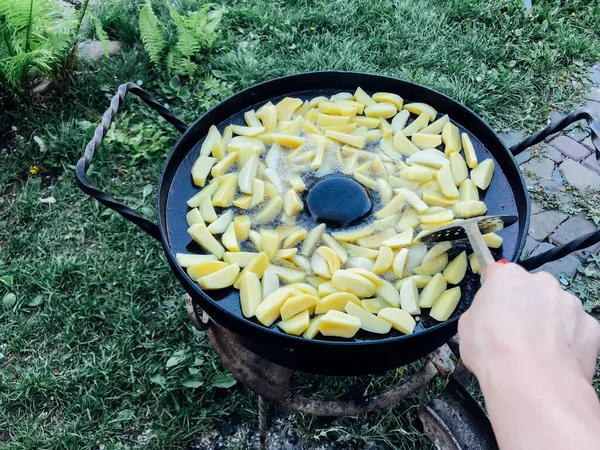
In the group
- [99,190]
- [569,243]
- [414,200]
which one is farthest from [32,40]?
[569,243]

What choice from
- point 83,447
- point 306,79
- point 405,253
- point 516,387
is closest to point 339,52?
point 306,79

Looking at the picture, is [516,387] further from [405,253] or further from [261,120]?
[261,120]

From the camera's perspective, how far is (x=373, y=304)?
152 cm

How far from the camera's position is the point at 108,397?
2311 mm

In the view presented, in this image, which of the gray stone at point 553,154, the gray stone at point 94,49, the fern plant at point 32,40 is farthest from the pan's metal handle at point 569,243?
the gray stone at point 94,49

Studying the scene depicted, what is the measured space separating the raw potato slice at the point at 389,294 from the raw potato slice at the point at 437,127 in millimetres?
667

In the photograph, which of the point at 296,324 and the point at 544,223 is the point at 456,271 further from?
the point at 544,223

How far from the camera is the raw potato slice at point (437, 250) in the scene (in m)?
1.59

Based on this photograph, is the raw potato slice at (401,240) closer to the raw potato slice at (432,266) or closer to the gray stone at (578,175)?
the raw potato slice at (432,266)

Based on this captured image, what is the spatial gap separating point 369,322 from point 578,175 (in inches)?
94.5

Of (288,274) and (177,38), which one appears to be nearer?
(288,274)

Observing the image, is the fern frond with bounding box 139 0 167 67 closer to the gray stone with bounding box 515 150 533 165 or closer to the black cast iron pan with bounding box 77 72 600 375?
the black cast iron pan with bounding box 77 72 600 375

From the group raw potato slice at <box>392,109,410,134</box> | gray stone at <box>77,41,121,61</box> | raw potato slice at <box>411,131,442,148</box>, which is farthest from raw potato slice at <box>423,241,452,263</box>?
gray stone at <box>77,41,121,61</box>

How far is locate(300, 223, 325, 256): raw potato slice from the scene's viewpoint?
1.62 metres
